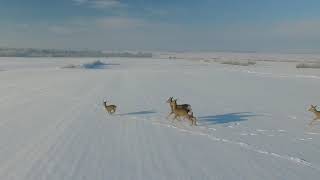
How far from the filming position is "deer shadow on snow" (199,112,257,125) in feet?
41.4

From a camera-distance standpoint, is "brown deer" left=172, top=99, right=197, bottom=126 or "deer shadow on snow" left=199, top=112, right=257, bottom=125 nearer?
"brown deer" left=172, top=99, right=197, bottom=126

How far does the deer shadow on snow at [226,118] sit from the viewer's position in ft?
41.4

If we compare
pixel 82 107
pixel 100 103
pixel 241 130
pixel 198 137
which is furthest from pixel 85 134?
pixel 100 103

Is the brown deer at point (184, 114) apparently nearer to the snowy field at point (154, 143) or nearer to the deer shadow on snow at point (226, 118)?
the snowy field at point (154, 143)

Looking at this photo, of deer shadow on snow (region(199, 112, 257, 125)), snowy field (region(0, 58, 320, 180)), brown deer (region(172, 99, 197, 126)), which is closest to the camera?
snowy field (region(0, 58, 320, 180))

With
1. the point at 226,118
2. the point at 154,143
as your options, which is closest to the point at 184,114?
the point at 226,118

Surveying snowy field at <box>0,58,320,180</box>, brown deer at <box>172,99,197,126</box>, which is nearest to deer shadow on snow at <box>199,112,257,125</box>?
snowy field at <box>0,58,320,180</box>

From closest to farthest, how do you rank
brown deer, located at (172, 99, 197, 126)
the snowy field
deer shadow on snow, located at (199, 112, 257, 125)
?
the snowy field < brown deer, located at (172, 99, 197, 126) < deer shadow on snow, located at (199, 112, 257, 125)

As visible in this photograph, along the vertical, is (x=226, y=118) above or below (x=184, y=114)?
below

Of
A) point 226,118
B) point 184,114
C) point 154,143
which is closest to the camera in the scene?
point 154,143

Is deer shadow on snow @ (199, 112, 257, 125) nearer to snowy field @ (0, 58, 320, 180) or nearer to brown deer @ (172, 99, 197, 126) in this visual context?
snowy field @ (0, 58, 320, 180)

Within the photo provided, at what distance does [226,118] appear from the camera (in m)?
13.2

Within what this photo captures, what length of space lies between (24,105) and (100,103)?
3242 millimetres

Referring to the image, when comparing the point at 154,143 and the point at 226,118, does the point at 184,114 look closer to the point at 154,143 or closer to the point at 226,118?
the point at 226,118
